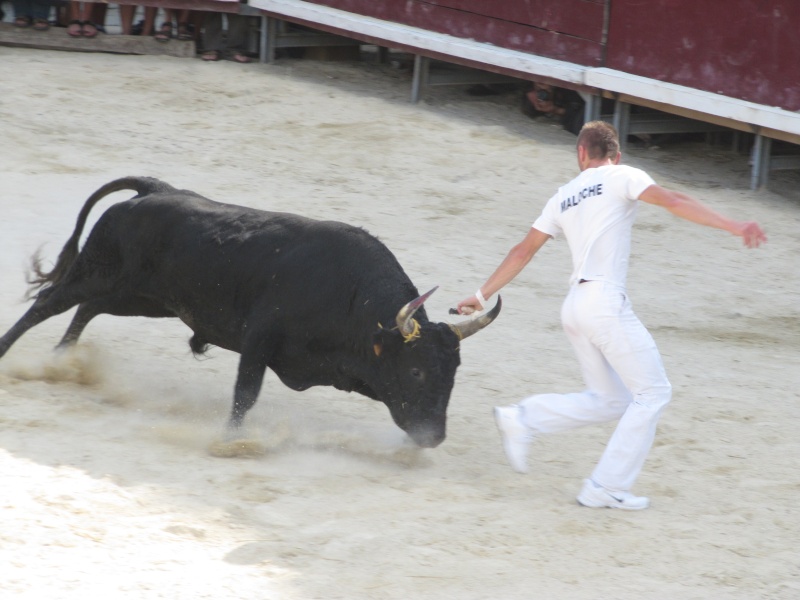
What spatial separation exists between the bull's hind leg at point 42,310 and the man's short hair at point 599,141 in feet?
8.28

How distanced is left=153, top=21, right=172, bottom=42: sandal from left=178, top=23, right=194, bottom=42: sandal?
10cm

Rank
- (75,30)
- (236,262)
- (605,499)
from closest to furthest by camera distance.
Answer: (605,499)
(236,262)
(75,30)

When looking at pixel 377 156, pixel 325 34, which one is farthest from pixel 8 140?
pixel 325 34

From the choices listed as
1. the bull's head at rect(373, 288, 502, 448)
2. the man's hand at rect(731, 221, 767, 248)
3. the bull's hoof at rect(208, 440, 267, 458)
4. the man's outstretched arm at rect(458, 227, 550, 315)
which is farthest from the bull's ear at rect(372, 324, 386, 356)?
the man's hand at rect(731, 221, 767, 248)

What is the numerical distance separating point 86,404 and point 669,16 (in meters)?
6.41

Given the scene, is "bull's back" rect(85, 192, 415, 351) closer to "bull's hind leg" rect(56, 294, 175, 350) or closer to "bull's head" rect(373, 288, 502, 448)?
"bull's hind leg" rect(56, 294, 175, 350)

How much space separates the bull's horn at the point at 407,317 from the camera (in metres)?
4.65

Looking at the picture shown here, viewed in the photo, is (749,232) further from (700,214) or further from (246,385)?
(246,385)

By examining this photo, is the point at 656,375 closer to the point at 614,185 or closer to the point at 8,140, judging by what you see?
the point at 614,185

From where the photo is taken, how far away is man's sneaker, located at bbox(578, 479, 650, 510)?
4547 millimetres

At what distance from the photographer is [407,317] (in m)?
4.67

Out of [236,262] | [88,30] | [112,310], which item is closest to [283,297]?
[236,262]

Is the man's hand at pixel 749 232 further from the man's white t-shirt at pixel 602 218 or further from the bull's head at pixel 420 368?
the bull's head at pixel 420 368

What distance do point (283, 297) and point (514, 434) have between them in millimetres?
1095
